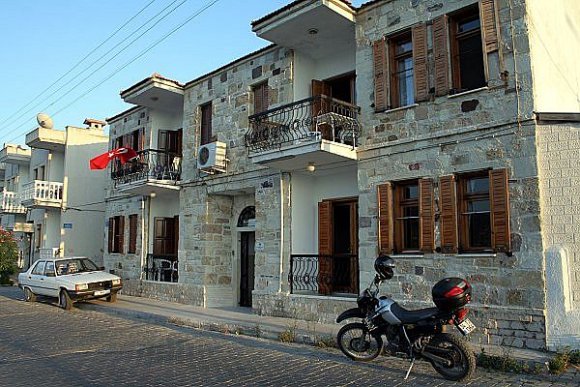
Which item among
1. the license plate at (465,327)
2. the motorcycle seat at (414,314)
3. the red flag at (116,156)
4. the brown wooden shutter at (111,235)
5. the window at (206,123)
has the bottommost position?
the license plate at (465,327)

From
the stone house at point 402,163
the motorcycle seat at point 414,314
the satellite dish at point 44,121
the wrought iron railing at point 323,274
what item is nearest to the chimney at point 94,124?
the satellite dish at point 44,121

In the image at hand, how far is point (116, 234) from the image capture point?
19.9 metres

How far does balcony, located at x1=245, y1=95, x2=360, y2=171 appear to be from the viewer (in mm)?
10773

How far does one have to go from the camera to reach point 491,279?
28.5 ft

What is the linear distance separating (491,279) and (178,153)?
11851mm

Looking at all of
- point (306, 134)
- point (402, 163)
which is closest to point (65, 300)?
point (306, 134)

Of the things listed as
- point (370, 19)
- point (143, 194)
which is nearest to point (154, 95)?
point (143, 194)

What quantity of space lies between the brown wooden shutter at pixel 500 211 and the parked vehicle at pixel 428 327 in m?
2.07

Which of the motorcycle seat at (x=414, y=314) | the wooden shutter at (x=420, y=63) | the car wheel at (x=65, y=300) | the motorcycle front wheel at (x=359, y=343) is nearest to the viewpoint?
the motorcycle seat at (x=414, y=314)

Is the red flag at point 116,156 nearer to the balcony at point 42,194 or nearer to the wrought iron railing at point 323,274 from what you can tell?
the balcony at point 42,194

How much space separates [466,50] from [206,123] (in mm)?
8700

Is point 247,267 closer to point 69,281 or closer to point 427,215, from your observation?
point 69,281

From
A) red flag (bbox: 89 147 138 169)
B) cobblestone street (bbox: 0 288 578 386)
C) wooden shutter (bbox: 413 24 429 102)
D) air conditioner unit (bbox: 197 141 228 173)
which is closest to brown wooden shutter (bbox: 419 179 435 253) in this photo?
wooden shutter (bbox: 413 24 429 102)

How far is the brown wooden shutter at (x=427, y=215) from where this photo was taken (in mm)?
9484
